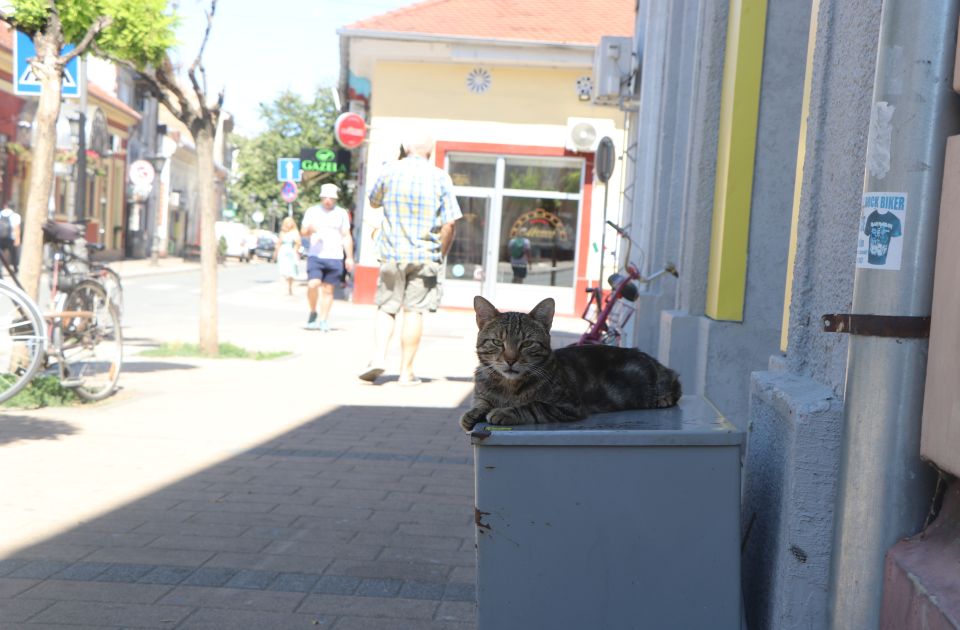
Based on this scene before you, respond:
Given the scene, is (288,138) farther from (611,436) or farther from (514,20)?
(611,436)

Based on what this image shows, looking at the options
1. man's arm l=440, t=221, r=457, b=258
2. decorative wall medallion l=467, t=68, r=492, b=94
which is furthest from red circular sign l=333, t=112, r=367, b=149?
man's arm l=440, t=221, r=457, b=258

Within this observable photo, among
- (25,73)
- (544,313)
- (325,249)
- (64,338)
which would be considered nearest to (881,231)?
(544,313)

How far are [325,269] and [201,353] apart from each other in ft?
13.3

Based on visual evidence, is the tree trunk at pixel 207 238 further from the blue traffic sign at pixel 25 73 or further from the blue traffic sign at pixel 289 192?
the blue traffic sign at pixel 289 192

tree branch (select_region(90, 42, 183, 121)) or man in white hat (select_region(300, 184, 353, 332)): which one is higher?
tree branch (select_region(90, 42, 183, 121))

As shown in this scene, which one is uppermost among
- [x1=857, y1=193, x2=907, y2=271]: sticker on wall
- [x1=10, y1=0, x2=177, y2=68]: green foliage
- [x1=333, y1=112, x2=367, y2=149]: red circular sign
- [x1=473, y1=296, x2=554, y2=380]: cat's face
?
[x1=333, y1=112, x2=367, y2=149]: red circular sign

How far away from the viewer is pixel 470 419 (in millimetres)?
3285

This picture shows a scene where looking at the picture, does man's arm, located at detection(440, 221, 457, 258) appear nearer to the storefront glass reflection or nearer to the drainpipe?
the drainpipe

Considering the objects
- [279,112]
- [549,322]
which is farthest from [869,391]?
[279,112]

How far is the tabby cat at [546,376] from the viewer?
3488 millimetres

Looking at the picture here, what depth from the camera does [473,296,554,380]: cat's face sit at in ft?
11.9

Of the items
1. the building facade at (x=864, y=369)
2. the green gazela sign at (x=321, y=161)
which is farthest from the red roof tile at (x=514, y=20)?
the building facade at (x=864, y=369)

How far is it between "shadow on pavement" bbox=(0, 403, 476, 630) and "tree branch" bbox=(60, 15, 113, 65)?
3.56m

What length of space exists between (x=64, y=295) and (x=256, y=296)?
1752 centimetres
